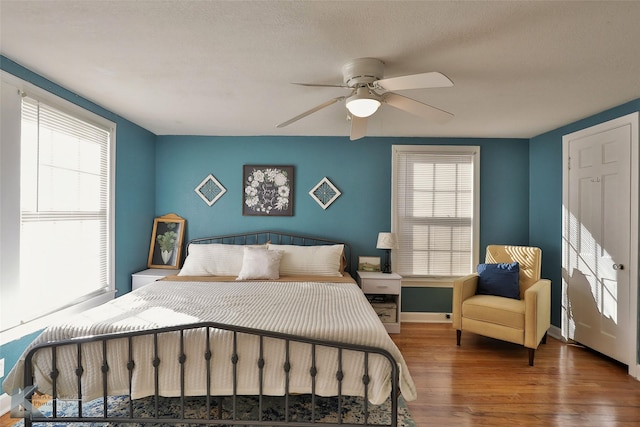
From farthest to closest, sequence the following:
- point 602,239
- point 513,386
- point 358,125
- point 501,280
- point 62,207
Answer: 1. point 501,280
2. point 602,239
3. point 62,207
4. point 513,386
5. point 358,125

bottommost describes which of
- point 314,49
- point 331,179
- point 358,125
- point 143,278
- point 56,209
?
point 143,278

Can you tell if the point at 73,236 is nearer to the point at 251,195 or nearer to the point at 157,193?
the point at 157,193

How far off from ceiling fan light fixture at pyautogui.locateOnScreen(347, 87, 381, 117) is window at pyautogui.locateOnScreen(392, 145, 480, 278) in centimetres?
242

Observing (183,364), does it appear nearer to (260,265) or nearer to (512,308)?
(260,265)

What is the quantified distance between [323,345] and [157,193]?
142 inches

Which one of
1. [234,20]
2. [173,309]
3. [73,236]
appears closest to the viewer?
[234,20]

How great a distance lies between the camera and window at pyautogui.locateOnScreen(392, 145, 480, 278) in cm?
471

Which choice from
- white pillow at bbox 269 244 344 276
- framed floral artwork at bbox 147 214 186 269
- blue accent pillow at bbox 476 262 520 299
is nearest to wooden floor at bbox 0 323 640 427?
blue accent pillow at bbox 476 262 520 299

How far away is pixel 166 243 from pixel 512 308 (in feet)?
13.4

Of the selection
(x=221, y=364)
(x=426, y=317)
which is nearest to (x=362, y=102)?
(x=221, y=364)

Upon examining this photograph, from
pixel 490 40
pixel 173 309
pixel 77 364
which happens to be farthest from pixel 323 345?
pixel 490 40

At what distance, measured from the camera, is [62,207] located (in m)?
3.06

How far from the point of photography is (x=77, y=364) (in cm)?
207

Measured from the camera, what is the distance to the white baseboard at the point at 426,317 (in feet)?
15.3
